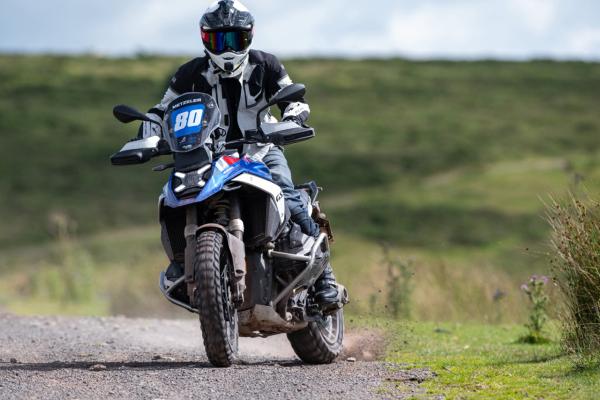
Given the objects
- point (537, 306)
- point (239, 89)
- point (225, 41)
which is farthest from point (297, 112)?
point (537, 306)

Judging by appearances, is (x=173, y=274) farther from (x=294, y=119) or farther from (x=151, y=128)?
(x=294, y=119)

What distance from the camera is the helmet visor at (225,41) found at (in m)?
8.93

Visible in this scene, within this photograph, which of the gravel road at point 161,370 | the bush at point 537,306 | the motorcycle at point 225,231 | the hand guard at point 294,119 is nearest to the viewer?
the gravel road at point 161,370

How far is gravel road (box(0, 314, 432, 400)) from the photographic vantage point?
7.43m

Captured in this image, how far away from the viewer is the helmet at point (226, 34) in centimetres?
893

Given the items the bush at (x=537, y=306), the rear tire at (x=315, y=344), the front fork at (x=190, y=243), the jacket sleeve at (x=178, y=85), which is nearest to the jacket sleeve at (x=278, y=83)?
the jacket sleeve at (x=178, y=85)

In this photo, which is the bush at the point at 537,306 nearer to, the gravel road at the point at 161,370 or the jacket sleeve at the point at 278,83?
the gravel road at the point at 161,370

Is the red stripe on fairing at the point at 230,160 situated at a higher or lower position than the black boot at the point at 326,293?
higher

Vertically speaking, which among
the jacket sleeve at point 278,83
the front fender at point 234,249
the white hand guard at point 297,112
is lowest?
the front fender at point 234,249

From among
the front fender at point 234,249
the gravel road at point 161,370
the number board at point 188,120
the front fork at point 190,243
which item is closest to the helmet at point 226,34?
the number board at point 188,120

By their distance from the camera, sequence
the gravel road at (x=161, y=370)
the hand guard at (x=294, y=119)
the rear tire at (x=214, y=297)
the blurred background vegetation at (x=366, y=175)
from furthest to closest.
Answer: the blurred background vegetation at (x=366, y=175), the hand guard at (x=294, y=119), the rear tire at (x=214, y=297), the gravel road at (x=161, y=370)

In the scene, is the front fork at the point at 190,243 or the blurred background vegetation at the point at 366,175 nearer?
the front fork at the point at 190,243

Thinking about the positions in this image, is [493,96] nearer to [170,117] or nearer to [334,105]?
[334,105]

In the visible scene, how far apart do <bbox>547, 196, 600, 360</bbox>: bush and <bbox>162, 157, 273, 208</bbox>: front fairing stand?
220 cm
